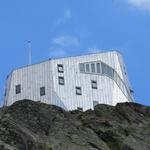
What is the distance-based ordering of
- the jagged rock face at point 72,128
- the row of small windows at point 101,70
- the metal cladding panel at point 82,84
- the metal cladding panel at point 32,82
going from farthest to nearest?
the row of small windows at point 101,70 → the metal cladding panel at point 32,82 → the metal cladding panel at point 82,84 → the jagged rock face at point 72,128

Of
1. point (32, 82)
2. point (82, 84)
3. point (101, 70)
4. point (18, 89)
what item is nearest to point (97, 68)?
point (101, 70)

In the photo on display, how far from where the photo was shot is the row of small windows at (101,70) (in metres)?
114

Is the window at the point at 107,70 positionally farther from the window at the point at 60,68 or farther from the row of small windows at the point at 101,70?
the window at the point at 60,68

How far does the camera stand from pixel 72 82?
112875mm

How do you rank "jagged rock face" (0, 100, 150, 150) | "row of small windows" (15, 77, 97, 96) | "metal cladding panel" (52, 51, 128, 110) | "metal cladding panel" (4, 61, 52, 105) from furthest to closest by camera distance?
"metal cladding panel" (4, 61, 52, 105), "metal cladding panel" (52, 51, 128, 110), "row of small windows" (15, 77, 97, 96), "jagged rock face" (0, 100, 150, 150)

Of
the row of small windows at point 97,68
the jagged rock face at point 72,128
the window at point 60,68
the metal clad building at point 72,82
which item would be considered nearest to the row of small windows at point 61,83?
the metal clad building at point 72,82

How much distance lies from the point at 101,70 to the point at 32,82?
11320mm

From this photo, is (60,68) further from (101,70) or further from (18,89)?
(18,89)

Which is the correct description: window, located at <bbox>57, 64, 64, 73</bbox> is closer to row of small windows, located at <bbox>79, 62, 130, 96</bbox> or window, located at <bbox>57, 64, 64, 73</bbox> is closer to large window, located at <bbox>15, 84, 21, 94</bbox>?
row of small windows, located at <bbox>79, 62, 130, 96</bbox>

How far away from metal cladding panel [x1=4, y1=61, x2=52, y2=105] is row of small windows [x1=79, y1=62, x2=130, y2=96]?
5833 millimetres

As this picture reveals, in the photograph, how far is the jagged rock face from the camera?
22.8 meters

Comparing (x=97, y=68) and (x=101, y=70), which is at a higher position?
(x=97, y=68)

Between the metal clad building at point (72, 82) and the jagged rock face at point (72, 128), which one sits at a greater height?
the metal clad building at point (72, 82)

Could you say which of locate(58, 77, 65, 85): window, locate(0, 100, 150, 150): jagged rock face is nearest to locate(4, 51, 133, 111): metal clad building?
locate(58, 77, 65, 85): window
